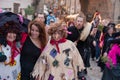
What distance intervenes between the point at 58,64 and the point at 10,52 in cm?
68

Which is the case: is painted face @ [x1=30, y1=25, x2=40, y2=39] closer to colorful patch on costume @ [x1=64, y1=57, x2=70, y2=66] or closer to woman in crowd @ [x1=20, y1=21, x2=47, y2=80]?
woman in crowd @ [x1=20, y1=21, x2=47, y2=80]

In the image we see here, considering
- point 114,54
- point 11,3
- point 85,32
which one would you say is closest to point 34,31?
point 114,54

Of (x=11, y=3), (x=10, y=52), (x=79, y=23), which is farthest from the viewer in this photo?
(x=11, y=3)

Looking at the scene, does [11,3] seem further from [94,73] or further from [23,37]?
[23,37]

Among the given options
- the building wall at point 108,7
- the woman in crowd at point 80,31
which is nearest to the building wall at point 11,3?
the building wall at point 108,7

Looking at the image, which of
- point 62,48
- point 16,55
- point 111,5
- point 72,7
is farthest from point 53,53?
point 72,7

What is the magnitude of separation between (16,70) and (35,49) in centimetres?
38

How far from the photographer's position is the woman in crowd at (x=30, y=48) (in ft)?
18.1

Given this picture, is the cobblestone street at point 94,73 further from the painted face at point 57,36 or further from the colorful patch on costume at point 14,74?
the colorful patch on costume at point 14,74

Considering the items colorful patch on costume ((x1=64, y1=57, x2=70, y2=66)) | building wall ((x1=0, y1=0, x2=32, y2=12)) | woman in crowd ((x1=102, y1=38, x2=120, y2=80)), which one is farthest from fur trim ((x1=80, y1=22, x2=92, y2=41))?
building wall ((x1=0, y1=0, x2=32, y2=12))

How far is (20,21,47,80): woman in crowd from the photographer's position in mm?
5527

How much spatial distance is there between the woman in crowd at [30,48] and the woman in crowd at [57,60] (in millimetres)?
73

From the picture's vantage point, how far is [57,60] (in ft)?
18.3

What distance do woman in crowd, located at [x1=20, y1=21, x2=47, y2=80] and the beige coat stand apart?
0.24 ft
